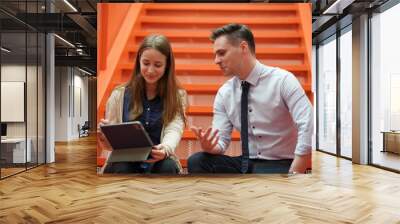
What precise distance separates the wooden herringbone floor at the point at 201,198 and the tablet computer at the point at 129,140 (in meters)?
0.43

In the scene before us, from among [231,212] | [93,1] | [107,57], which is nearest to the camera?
[231,212]

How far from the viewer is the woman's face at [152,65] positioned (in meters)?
5.72

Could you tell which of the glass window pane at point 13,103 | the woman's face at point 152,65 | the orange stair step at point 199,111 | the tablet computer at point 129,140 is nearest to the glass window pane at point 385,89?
the orange stair step at point 199,111

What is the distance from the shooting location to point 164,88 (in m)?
5.81

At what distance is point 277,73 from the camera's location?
5801mm

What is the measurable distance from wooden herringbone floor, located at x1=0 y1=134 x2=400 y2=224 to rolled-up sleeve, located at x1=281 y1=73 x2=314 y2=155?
1.92 ft

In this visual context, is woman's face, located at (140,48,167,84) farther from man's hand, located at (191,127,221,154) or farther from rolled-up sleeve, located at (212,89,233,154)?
man's hand, located at (191,127,221,154)

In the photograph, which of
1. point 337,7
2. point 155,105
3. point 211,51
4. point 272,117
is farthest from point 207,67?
point 337,7

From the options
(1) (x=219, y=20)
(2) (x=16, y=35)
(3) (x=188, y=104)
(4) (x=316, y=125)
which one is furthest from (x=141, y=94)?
(4) (x=316, y=125)

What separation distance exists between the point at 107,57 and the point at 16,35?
5.81 ft

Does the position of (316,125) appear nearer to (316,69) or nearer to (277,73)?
(316,69)

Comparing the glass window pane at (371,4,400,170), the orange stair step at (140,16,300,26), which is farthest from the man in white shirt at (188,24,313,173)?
the glass window pane at (371,4,400,170)

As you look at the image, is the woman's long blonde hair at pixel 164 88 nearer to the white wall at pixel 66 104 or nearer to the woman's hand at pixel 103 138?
the woman's hand at pixel 103 138

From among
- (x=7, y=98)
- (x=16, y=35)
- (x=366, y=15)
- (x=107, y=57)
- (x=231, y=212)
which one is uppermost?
(x=366, y=15)
